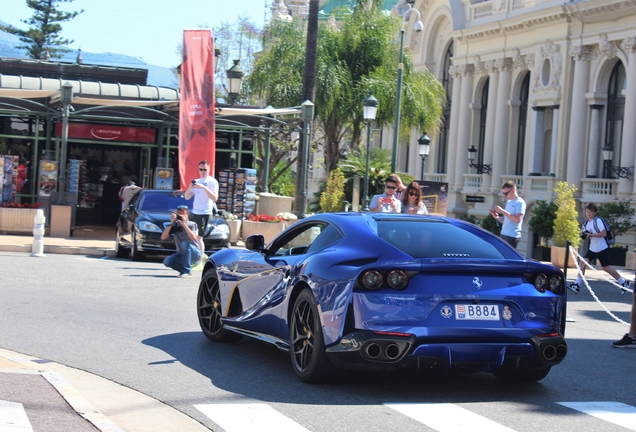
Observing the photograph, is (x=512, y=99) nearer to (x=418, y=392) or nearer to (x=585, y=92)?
(x=585, y=92)

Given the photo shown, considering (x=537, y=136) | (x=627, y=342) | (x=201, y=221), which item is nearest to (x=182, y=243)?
(x=201, y=221)

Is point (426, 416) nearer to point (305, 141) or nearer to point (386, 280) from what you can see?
point (386, 280)

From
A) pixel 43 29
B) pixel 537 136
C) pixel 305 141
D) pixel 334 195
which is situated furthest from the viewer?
pixel 43 29

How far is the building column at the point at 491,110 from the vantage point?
155ft

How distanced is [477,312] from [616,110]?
33.7 meters

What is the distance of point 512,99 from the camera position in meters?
45.9

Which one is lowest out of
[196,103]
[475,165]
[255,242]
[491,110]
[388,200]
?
[255,242]

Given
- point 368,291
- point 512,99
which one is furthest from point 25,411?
point 512,99

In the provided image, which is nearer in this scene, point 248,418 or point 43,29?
point 248,418

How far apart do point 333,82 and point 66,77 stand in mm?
10056

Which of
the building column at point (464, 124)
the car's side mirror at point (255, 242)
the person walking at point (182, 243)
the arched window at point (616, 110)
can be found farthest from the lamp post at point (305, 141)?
the building column at point (464, 124)

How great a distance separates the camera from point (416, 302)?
7.49m

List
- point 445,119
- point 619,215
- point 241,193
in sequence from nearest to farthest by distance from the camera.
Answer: point 241,193 → point 619,215 → point 445,119

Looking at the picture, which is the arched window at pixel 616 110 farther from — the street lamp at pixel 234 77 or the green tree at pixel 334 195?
the street lamp at pixel 234 77
